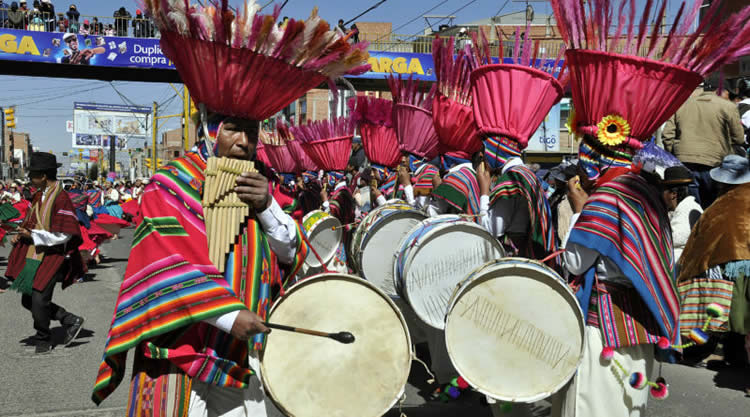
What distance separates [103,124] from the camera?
78.9m

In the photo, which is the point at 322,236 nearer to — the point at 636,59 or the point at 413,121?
the point at 413,121

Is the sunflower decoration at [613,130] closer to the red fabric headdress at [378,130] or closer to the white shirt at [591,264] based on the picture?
the white shirt at [591,264]

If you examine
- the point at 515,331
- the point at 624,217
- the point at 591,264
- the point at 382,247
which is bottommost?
the point at 515,331

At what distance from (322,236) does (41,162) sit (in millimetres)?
3089

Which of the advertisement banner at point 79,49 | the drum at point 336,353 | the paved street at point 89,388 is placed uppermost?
the advertisement banner at point 79,49

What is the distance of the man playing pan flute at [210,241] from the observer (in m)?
2.82

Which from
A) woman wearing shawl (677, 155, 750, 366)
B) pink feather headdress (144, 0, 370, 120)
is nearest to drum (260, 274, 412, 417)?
pink feather headdress (144, 0, 370, 120)

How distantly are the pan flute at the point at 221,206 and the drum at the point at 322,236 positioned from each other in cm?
413

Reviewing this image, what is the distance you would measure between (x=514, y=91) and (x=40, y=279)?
17.2ft

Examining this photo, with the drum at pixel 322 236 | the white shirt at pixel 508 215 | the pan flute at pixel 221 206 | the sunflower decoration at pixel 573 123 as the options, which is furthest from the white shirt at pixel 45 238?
the sunflower decoration at pixel 573 123

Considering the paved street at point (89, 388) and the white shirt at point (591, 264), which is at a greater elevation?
the white shirt at point (591, 264)

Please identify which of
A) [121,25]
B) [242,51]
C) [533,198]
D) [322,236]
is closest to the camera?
[242,51]

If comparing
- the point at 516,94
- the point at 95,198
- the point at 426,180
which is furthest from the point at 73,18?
the point at 516,94

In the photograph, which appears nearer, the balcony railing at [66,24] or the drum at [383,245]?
the drum at [383,245]
